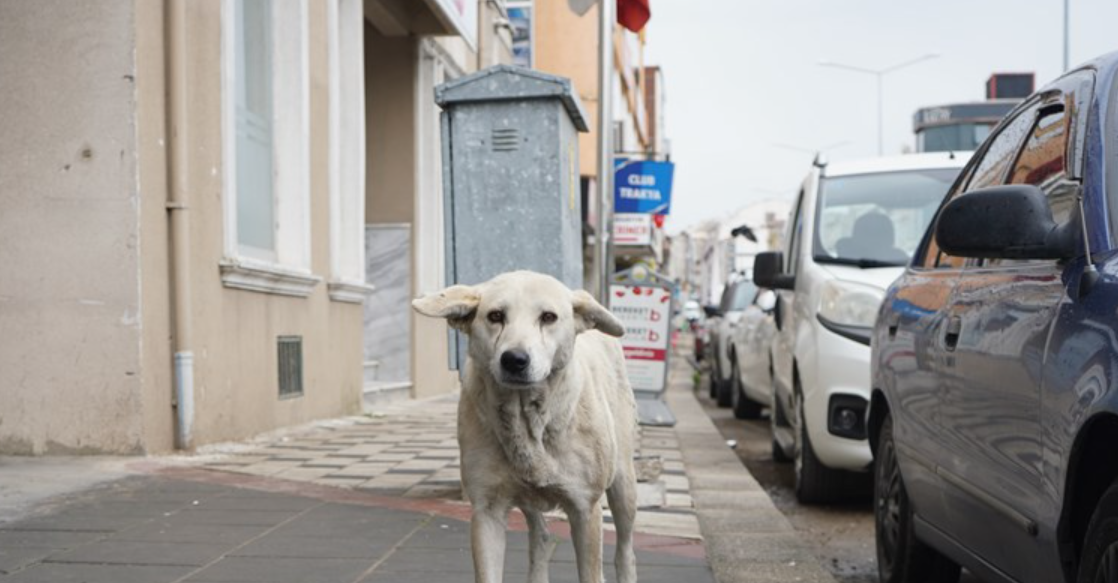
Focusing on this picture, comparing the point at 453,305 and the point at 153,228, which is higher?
the point at 153,228

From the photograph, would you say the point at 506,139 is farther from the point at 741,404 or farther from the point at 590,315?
the point at 741,404

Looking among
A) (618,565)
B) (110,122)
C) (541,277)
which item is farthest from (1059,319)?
(110,122)

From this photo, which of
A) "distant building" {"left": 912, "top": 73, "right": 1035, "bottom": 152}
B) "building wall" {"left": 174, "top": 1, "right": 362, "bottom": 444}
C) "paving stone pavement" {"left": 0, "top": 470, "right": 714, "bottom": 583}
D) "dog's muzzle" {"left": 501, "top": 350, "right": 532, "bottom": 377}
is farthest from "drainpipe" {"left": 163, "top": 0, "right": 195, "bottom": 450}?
"distant building" {"left": 912, "top": 73, "right": 1035, "bottom": 152}

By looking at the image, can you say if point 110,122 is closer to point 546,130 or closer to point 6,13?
point 6,13

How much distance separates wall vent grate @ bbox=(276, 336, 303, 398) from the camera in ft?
35.5

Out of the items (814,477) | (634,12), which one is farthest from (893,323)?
(634,12)

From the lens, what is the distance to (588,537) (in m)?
4.32

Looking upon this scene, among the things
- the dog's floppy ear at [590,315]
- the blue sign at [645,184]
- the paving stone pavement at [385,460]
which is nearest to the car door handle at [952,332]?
the dog's floppy ear at [590,315]

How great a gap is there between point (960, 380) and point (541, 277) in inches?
54.8

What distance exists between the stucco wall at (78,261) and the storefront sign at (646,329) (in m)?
5.34

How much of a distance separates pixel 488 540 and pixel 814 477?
4.41m

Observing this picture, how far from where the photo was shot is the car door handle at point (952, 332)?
14.1 feet

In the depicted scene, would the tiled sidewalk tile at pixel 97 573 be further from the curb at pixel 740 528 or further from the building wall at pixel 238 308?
the building wall at pixel 238 308

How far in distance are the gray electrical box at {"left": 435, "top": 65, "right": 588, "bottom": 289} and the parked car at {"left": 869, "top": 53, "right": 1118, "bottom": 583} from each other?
243 cm
